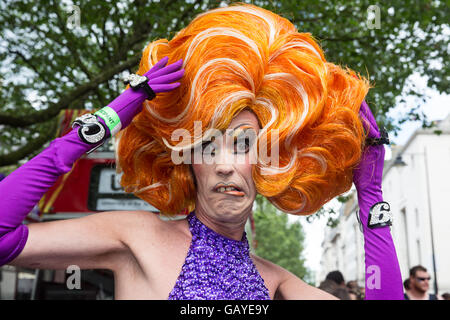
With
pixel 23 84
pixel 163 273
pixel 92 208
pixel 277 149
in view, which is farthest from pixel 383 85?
pixel 23 84

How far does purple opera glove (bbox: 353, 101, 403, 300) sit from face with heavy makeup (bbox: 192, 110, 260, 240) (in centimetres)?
47

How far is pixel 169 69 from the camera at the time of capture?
1858 mm

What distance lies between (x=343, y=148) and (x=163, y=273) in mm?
917

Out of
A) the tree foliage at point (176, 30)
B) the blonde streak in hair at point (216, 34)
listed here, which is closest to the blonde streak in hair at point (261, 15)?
the blonde streak in hair at point (216, 34)

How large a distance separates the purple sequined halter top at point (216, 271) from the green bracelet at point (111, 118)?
0.57 m

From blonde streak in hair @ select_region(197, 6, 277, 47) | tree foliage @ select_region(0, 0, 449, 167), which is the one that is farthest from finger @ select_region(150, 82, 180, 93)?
tree foliage @ select_region(0, 0, 449, 167)

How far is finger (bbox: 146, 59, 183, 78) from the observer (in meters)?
1.83

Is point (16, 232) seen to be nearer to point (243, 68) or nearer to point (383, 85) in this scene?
point (243, 68)

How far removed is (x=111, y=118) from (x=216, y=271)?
71 centimetres

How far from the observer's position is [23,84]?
8.83 metres

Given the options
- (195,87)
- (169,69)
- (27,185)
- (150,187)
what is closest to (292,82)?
(195,87)

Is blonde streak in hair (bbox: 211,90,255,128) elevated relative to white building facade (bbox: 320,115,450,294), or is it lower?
lower

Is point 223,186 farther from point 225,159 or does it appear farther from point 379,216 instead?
point 379,216

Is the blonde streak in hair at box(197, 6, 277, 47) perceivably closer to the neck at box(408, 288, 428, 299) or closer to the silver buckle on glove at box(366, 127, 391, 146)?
the silver buckle on glove at box(366, 127, 391, 146)
